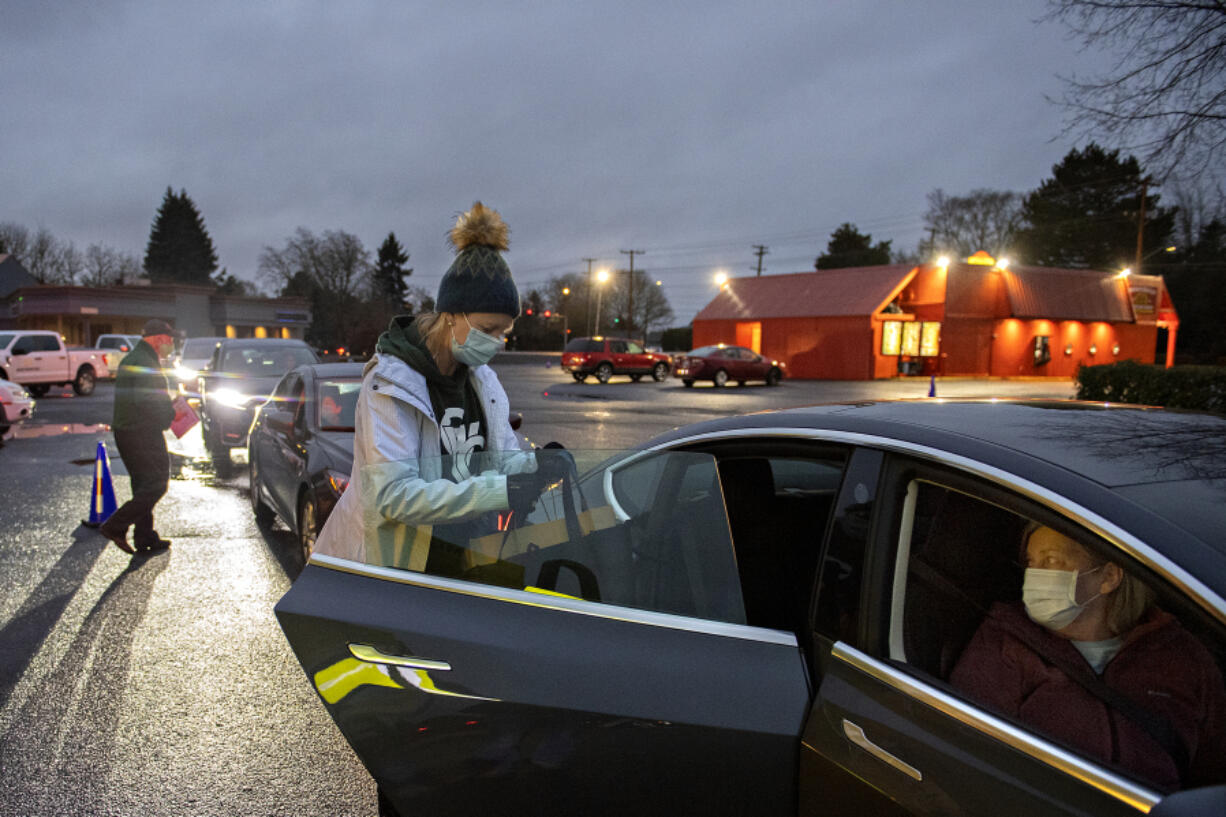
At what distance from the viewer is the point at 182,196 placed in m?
93.2

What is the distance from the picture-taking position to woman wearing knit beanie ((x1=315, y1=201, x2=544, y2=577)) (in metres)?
2.05

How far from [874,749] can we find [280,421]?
6.05 m

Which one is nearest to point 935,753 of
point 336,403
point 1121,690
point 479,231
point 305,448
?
point 1121,690

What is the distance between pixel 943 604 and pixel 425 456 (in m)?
1.53

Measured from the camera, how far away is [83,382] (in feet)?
72.8

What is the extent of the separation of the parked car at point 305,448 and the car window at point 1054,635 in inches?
155

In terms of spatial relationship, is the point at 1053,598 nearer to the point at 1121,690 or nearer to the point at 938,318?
the point at 1121,690

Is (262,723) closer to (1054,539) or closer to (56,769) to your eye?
(56,769)

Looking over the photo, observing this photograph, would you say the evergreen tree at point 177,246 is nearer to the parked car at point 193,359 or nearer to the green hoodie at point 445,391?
the parked car at point 193,359

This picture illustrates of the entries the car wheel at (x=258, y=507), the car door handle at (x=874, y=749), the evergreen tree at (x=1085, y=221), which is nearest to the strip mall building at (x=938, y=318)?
the evergreen tree at (x=1085, y=221)

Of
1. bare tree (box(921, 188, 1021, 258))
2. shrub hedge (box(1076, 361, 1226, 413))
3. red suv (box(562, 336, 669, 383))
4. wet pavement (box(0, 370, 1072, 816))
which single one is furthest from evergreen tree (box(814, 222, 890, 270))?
wet pavement (box(0, 370, 1072, 816))

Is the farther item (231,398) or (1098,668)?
(231,398)

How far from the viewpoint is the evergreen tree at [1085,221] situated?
5562 cm

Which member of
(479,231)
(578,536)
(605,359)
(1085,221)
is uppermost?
(1085,221)
